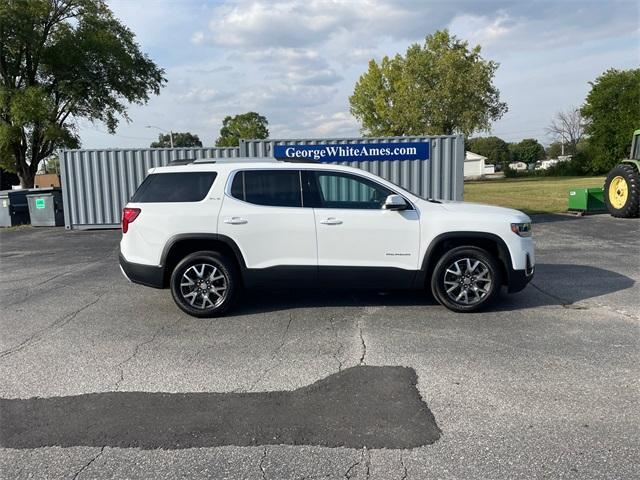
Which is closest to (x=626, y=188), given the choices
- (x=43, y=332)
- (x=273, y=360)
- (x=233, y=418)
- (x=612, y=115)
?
(x=273, y=360)

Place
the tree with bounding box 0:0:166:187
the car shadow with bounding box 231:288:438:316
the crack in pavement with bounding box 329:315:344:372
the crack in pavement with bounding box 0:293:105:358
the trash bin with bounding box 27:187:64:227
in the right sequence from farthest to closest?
the tree with bounding box 0:0:166:187
the trash bin with bounding box 27:187:64:227
the car shadow with bounding box 231:288:438:316
the crack in pavement with bounding box 0:293:105:358
the crack in pavement with bounding box 329:315:344:372

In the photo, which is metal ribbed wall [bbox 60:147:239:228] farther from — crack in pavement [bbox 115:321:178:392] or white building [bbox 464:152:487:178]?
white building [bbox 464:152:487:178]

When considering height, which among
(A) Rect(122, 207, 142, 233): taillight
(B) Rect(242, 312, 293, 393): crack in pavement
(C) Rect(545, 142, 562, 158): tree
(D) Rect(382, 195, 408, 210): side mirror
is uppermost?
(C) Rect(545, 142, 562, 158): tree

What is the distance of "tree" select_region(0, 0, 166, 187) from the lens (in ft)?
74.6

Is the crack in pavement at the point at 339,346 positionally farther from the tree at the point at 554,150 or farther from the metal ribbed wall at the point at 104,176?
the tree at the point at 554,150

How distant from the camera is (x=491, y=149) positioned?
119938 mm

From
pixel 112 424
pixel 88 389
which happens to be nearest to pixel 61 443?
pixel 112 424

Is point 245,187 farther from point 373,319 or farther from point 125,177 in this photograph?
point 125,177

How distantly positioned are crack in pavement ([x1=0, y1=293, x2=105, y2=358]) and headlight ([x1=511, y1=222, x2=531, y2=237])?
17.6 ft

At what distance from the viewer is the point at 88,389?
13.0 ft

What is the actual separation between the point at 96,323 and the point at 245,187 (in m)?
2.37

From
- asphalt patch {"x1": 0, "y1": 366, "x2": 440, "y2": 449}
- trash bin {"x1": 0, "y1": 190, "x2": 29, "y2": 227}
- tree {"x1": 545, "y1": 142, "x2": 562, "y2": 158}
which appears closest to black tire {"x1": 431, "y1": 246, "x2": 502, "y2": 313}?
asphalt patch {"x1": 0, "y1": 366, "x2": 440, "y2": 449}

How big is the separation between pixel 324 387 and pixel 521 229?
3191 millimetres

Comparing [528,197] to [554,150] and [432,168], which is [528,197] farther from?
[554,150]
